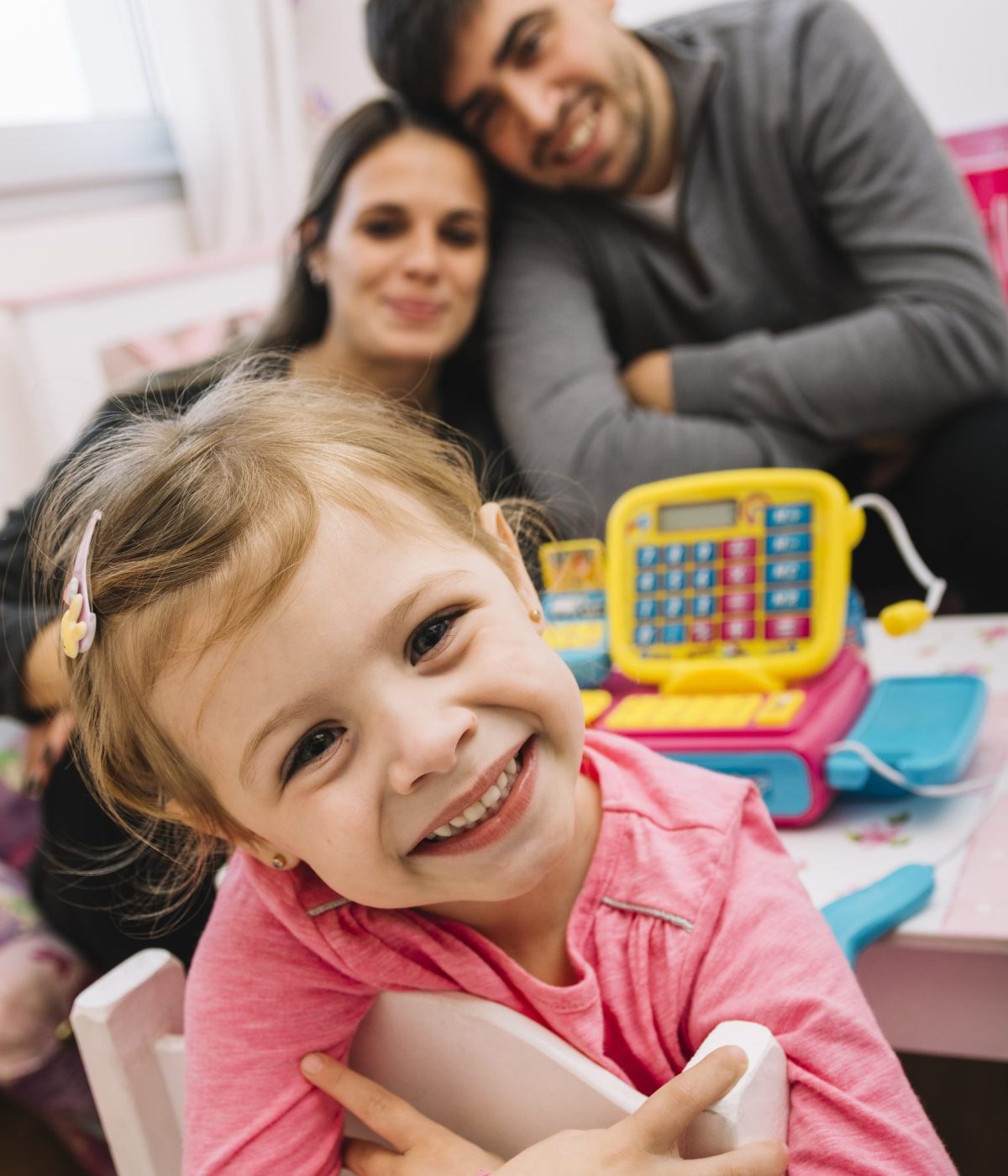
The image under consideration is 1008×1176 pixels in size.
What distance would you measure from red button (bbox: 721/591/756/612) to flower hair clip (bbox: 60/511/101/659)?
1.59 ft

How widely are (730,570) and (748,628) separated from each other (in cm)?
5

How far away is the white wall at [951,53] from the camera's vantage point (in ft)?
5.15

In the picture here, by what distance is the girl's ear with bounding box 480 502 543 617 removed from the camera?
1.79 feet

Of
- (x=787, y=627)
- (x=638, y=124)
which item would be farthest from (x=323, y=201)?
(x=787, y=627)

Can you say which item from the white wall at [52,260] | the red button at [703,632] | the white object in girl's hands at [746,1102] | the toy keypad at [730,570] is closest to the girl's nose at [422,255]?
the toy keypad at [730,570]

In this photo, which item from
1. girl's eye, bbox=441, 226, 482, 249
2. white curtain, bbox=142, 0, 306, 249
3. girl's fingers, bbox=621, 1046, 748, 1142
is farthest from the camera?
white curtain, bbox=142, 0, 306, 249

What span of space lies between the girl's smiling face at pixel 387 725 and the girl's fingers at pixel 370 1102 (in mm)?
96

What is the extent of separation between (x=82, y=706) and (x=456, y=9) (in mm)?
835

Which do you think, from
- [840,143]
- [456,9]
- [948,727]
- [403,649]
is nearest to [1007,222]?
[840,143]

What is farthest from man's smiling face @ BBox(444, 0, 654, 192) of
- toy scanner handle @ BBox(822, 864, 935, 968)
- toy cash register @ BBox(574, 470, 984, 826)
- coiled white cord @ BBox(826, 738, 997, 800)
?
toy scanner handle @ BBox(822, 864, 935, 968)

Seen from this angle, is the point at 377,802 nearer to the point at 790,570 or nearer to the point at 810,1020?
the point at 810,1020

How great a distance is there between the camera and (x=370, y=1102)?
0.49 m

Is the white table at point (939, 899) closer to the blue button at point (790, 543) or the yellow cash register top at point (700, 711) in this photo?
the yellow cash register top at point (700, 711)

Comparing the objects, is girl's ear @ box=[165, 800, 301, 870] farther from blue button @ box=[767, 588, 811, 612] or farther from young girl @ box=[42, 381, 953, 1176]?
blue button @ box=[767, 588, 811, 612]
